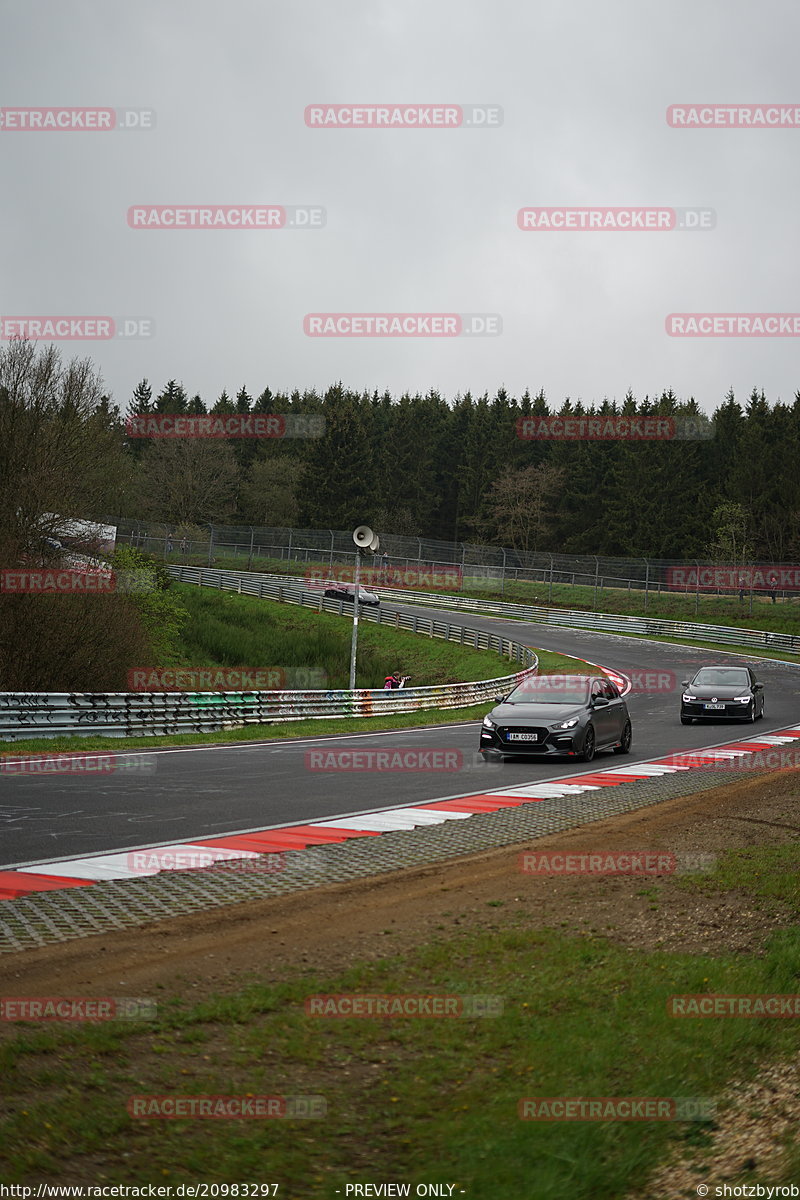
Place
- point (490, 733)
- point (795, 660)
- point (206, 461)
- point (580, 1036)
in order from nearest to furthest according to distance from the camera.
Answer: point (580, 1036) < point (490, 733) < point (795, 660) < point (206, 461)

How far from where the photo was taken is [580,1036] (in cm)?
488

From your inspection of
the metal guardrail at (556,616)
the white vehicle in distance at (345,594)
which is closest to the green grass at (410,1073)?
the metal guardrail at (556,616)

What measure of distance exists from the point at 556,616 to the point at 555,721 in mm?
45351

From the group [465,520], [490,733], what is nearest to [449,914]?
[490,733]

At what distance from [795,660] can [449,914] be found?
154 feet

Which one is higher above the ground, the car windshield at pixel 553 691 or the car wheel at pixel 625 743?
the car windshield at pixel 553 691

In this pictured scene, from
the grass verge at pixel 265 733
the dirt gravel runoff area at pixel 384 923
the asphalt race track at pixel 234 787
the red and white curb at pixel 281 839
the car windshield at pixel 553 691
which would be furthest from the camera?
the grass verge at pixel 265 733

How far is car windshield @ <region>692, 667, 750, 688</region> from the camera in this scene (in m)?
27.2

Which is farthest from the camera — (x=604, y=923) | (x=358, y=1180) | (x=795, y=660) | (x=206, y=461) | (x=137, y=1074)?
(x=206, y=461)

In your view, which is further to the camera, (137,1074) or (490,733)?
(490,733)

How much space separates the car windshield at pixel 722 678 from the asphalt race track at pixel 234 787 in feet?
3.60

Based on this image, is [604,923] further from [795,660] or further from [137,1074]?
[795,660]

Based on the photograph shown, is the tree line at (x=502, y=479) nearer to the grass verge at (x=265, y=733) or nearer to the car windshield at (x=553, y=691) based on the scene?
the grass verge at (x=265, y=733)

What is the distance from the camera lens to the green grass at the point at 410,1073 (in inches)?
143
